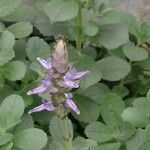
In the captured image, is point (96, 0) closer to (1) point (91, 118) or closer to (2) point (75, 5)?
(2) point (75, 5)

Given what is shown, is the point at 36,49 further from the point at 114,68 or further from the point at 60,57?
the point at 60,57

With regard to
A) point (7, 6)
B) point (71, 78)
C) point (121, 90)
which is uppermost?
point (71, 78)

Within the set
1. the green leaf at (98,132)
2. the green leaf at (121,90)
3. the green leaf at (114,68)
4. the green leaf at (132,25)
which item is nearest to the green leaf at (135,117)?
the green leaf at (98,132)

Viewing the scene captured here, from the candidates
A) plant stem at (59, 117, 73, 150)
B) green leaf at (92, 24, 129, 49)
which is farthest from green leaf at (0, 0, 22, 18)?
plant stem at (59, 117, 73, 150)

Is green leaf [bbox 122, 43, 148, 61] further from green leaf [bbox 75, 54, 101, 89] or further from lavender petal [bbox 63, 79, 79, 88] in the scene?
lavender petal [bbox 63, 79, 79, 88]

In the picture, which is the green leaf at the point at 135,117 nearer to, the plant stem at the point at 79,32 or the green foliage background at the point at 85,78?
the green foliage background at the point at 85,78

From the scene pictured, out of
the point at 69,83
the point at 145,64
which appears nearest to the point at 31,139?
the point at 69,83

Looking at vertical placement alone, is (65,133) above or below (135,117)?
above
